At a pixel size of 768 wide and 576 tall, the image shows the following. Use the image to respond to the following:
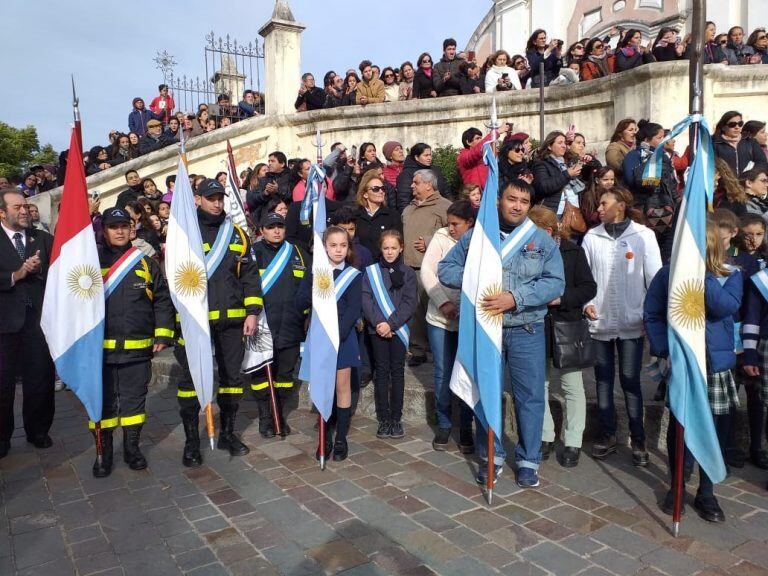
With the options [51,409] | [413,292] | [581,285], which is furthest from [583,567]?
[51,409]

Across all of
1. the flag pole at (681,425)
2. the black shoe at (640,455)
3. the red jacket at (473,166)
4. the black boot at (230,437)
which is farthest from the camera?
the red jacket at (473,166)

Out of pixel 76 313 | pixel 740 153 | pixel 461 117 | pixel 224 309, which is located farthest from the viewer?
pixel 461 117

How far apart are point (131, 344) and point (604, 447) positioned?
374cm

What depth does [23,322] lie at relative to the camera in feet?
18.7

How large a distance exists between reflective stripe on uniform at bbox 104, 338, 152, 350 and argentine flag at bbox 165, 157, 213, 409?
1.28ft

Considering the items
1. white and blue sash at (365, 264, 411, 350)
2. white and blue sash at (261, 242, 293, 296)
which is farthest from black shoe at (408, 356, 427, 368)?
white and blue sash at (261, 242, 293, 296)

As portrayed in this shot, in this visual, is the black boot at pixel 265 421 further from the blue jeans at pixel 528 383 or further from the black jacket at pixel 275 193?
the black jacket at pixel 275 193

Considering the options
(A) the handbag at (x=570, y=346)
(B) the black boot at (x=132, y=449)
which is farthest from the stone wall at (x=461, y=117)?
(B) the black boot at (x=132, y=449)

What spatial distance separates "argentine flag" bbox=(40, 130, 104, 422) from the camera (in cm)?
494

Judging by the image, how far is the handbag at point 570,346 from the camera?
465 centimetres

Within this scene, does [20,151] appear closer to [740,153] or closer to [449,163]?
[449,163]

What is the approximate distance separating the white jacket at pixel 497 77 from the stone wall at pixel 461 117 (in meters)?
0.48

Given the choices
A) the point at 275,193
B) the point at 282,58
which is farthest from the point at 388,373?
the point at 282,58

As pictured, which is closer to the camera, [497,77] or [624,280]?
[624,280]
